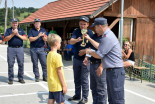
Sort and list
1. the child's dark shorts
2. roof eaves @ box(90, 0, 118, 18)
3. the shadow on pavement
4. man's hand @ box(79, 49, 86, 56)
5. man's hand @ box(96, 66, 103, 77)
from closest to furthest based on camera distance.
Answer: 1. the child's dark shorts
2. man's hand @ box(96, 66, 103, 77)
3. man's hand @ box(79, 49, 86, 56)
4. the shadow on pavement
5. roof eaves @ box(90, 0, 118, 18)

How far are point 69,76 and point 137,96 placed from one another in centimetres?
305

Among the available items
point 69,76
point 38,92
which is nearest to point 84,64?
point 38,92

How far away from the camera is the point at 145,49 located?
41.1 feet

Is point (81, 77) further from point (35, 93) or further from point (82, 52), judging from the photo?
point (35, 93)

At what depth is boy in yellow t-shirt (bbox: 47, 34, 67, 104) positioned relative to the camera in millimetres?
3186

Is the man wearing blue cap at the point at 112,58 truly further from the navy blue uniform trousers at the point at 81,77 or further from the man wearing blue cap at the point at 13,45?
the man wearing blue cap at the point at 13,45

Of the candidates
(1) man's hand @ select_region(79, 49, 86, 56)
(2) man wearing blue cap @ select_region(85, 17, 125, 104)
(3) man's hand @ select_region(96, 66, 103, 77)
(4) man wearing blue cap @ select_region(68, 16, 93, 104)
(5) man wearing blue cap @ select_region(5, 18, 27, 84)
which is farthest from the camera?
(5) man wearing blue cap @ select_region(5, 18, 27, 84)

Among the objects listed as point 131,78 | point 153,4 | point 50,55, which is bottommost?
point 131,78

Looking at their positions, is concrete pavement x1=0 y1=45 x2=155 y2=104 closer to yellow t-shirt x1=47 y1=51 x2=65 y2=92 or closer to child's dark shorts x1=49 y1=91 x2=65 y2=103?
child's dark shorts x1=49 y1=91 x2=65 y2=103

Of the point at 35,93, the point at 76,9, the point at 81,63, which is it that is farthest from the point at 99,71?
the point at 76,9

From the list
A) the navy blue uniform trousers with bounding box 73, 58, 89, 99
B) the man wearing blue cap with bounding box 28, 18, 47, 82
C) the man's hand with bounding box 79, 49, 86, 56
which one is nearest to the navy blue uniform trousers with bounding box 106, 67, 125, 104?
the man's hand with bounding box 79, 49, 86, 56

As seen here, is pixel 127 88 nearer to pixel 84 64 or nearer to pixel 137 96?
pixel 137 96

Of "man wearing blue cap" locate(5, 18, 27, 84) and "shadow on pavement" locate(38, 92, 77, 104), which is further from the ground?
"man wearing blue cap" locate(5, 18, 27, 84)

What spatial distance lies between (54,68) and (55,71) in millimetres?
59
